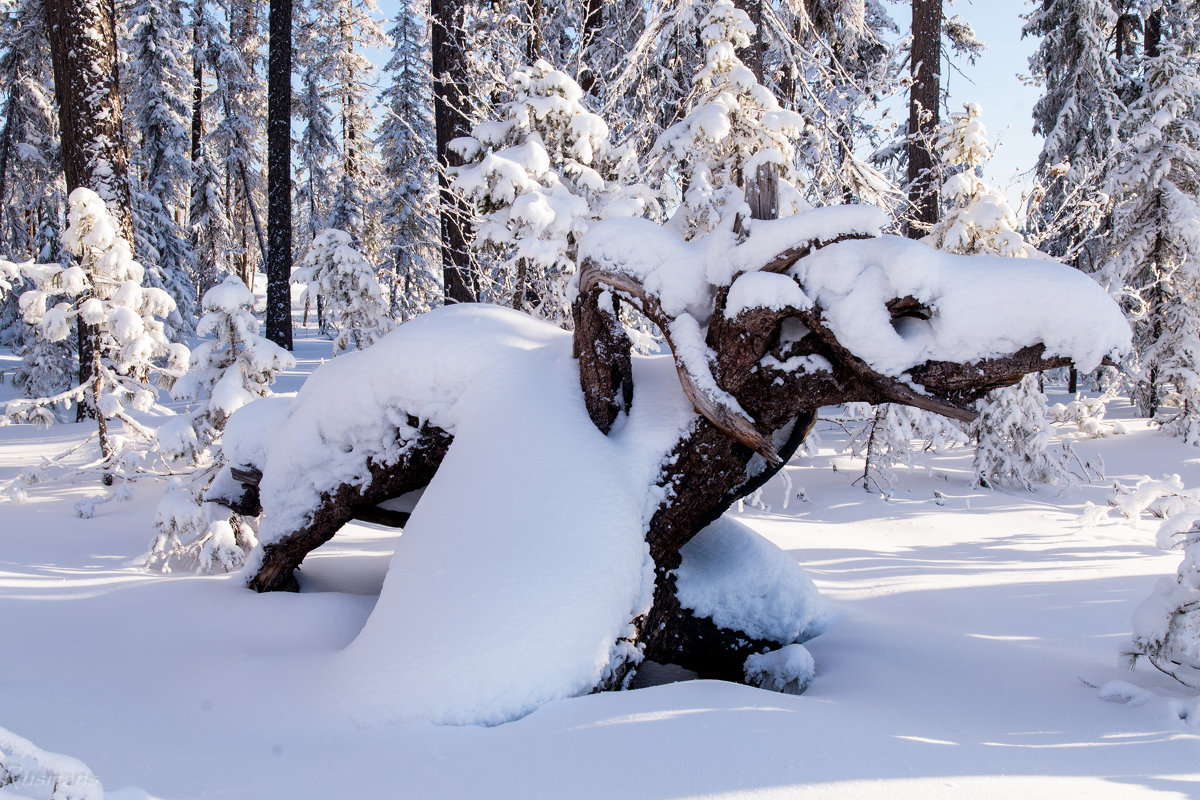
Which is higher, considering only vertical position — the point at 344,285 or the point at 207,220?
the point at 207,220

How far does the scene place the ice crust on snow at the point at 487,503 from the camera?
3072mm

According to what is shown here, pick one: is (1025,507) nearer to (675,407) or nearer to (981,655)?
(981,655)

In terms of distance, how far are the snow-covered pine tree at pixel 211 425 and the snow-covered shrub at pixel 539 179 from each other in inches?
103

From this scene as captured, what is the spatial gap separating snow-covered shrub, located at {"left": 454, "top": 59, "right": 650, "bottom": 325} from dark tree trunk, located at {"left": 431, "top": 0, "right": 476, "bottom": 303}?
0.79m

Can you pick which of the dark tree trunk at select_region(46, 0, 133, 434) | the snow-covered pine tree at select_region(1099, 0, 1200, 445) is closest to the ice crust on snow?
the dark tree trunk at select_region(46, 0, 133, 434)

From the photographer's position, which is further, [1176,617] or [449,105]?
[449,105]

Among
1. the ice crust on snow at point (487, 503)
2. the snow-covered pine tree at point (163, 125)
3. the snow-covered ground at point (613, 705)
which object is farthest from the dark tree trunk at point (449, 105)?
the snow-covered pine tree at point (163, 125)

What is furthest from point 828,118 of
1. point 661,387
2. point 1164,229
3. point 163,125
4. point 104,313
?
point 163,125

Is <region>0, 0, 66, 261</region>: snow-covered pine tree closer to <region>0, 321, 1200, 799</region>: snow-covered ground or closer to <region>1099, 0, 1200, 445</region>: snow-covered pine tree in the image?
<region>0, 321, 1200, 799</region>: snow-covered ground

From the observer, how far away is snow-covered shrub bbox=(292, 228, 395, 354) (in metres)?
9.07

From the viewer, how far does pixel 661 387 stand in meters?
4.44

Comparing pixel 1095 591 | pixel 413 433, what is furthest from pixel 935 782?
pixel 1095 591

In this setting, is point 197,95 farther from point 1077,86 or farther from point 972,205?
point 1077,86

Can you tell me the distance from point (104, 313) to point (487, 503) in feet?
19.6
